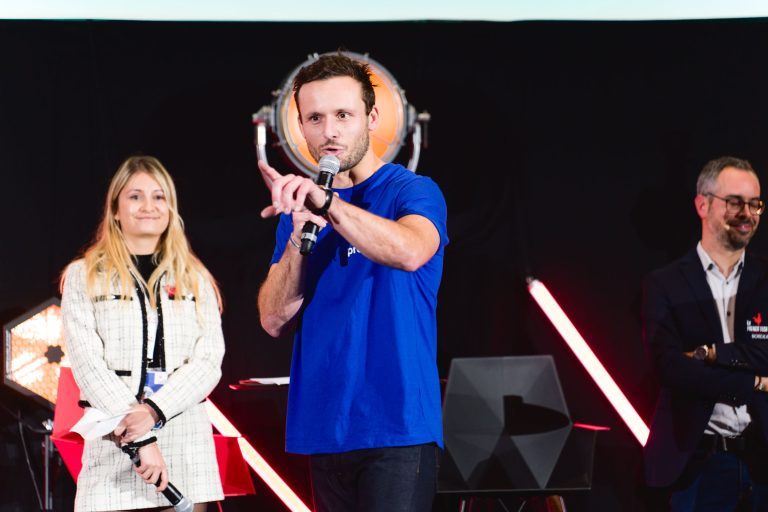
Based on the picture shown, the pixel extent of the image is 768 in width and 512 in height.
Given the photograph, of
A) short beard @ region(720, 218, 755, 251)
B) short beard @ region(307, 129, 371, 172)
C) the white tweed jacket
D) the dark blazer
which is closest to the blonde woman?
the white tweed jacket

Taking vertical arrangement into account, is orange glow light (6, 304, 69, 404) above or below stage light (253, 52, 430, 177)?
below

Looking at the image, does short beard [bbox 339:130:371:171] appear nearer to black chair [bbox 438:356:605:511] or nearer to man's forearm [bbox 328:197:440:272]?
man's forearm [bbox 328:197:440:272]

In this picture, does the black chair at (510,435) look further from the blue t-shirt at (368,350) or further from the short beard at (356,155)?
the short beard at (356,155)

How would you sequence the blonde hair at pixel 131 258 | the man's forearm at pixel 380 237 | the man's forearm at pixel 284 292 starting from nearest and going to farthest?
1. the man's forearm at pixel 380 237
2. the man's forearm at pixel 284 292
3. the blonde hair at pixel 131 258

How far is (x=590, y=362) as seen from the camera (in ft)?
14.2

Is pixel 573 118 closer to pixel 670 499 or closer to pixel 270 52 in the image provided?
pixel 270 52

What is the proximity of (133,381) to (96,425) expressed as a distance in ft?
0.65

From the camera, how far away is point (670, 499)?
3814mm

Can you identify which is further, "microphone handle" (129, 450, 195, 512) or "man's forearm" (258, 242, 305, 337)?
"microphone handle" (129, 450, 195, 512)

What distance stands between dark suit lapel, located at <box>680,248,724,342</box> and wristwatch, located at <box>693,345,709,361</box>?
16 cm

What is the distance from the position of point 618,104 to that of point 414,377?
2.97 m

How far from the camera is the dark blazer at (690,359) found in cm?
366

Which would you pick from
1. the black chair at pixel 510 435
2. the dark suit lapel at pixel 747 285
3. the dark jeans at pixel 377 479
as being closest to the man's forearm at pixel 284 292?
the dark jeans at pixel 377 479

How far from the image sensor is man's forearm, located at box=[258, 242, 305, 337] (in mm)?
1972
